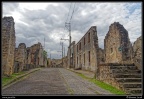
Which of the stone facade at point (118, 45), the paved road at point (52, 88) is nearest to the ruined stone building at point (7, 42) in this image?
the paved road at point (52, 88)

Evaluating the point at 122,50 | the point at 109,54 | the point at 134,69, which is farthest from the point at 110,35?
the point at 134,69

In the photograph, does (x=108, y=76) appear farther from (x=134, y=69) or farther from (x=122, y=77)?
(x=134, y=69)

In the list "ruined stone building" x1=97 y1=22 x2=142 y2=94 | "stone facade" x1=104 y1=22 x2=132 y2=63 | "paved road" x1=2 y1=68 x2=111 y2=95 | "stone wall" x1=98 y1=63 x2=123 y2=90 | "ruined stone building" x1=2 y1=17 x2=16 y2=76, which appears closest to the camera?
"paved road" x1=2 y1=68 x2=111 y2=95

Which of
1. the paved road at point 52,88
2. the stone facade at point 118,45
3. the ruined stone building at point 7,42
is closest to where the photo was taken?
the paved road at point 52,88

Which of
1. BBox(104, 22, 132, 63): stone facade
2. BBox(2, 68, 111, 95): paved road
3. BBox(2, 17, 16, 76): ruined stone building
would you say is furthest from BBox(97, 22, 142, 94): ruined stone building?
BBox(2, 17, 16, 76): ruined stone building

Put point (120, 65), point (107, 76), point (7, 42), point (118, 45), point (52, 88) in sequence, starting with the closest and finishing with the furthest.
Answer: point (52, 88) < point (107, 76) < point (120, 65) < point (7, 42) < point (118, 45)

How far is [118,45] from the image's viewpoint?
16750 millimetres

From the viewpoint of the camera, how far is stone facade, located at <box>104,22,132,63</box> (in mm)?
15828

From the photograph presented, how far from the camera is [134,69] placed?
1106 centimetres

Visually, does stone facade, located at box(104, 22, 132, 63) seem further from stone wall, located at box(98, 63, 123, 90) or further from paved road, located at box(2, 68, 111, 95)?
paved road, located at box(2, 68, 111, 95)

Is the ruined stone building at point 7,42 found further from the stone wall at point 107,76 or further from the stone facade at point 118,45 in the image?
the stone facade at point 118,45

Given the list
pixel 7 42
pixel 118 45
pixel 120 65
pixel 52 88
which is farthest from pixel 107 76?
pixel 7 42

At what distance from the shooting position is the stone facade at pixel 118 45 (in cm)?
1583

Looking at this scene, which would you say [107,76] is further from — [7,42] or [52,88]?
[7,42]
